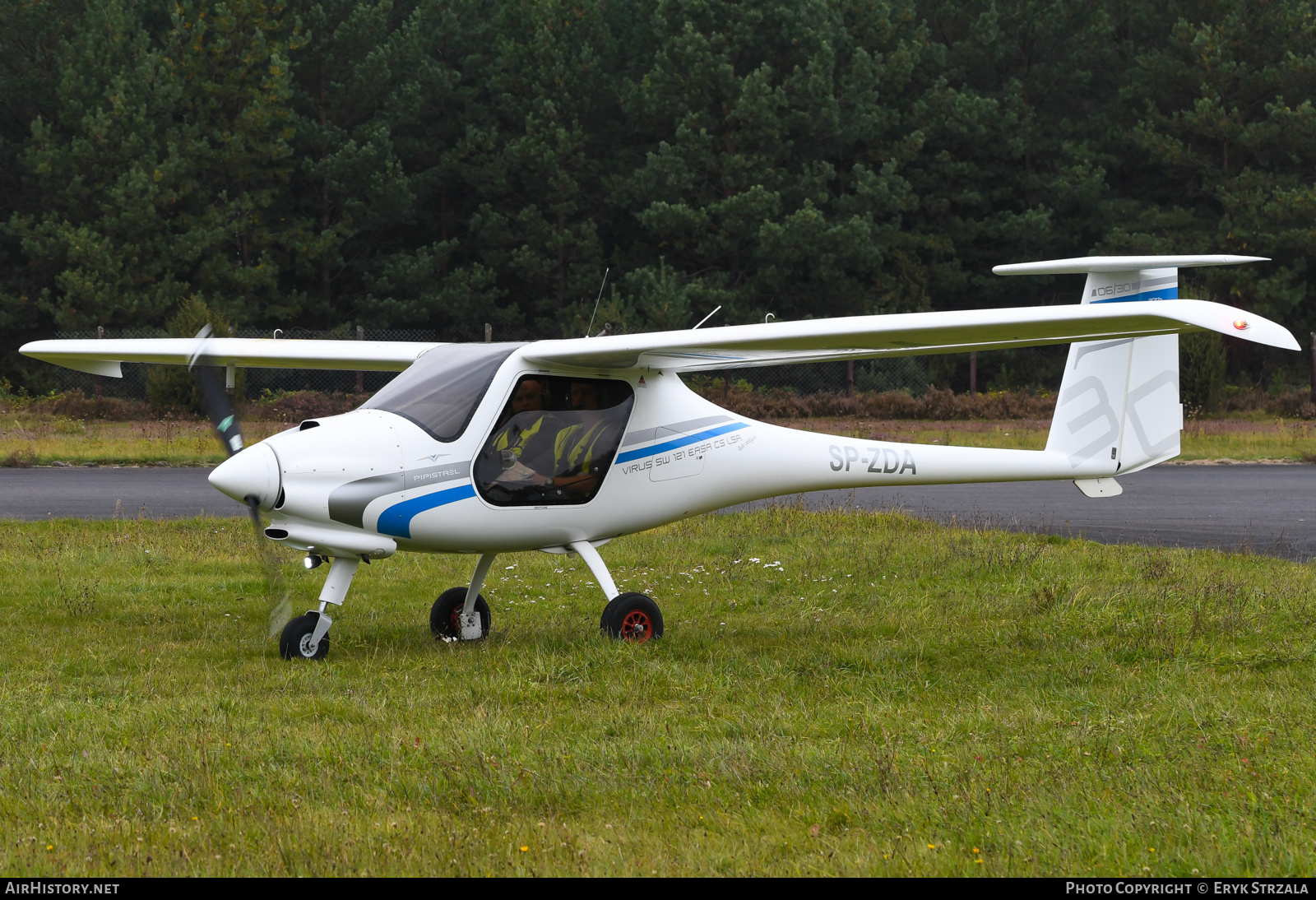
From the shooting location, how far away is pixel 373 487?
742cm

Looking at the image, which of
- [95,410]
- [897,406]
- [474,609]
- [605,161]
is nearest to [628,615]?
[474,609]

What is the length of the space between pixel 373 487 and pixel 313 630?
3.20 ft

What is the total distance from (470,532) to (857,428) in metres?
18.6

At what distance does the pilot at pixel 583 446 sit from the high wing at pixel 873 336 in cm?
22

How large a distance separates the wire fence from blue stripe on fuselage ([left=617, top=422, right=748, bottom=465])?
2191cm

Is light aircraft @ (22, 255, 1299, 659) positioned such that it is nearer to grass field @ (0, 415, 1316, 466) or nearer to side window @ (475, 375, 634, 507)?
side window @ (475, 375, 634, 507)

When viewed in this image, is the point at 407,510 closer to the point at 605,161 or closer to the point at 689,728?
the point at 689,728

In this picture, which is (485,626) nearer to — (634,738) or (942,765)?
(634,738)

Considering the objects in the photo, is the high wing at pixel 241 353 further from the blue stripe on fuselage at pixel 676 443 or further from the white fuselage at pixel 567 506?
the blue stripe on fuselage at pixel 676 443

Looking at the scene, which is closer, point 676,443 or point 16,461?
point 676,443

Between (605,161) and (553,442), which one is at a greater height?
(605,161)

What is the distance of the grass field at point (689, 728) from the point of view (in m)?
4.23

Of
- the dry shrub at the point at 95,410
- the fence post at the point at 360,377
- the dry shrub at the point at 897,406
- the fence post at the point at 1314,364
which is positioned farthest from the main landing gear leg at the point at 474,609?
the fence post at the point at 1314,364

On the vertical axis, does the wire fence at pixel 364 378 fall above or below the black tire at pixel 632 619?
above
